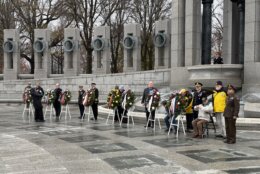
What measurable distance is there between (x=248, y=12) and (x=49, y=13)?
31.8 m

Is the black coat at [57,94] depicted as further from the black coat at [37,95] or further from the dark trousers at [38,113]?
the dark trousers at [38,113]

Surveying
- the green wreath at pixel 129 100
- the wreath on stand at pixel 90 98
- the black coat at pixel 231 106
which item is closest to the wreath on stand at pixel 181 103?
the black coat at pixel 231 106

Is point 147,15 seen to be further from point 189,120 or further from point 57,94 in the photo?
point 189,120

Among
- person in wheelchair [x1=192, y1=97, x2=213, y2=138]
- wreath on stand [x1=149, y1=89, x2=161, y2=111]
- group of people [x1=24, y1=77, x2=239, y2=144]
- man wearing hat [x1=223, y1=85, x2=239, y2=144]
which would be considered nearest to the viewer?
man wearing hat [x1=223, y1=85, x2=239, y2=144]

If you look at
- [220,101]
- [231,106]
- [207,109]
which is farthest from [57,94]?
[231,106]

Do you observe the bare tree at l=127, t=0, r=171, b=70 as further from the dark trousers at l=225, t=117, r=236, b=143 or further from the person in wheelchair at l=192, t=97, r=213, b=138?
the dark trousers at l=225, t=117, r=236, b=143

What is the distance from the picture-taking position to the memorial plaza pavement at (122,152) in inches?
340

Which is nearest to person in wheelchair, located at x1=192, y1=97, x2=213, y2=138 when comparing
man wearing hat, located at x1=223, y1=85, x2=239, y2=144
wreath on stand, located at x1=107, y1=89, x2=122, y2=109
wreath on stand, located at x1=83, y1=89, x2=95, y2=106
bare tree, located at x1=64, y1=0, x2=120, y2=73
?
man wearing hat, located at x1=223, y1=85, x2=239, y2=144

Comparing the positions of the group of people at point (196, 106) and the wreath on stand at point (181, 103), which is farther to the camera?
the wreath on stand at point (181, 103)

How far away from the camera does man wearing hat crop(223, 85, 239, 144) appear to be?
11.9m

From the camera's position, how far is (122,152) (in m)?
10.4

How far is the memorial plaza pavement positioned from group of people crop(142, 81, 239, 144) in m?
0.43

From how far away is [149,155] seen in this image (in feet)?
32.9

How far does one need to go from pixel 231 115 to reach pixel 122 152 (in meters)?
3.51
